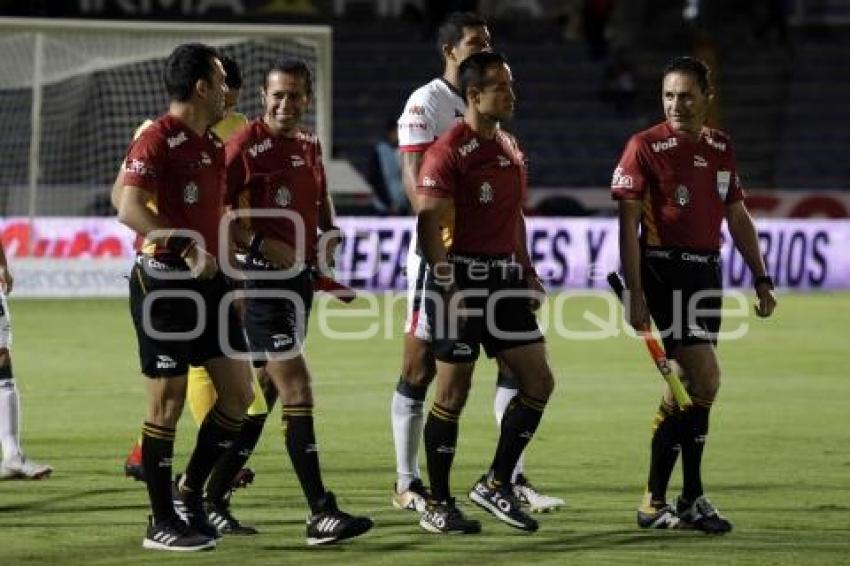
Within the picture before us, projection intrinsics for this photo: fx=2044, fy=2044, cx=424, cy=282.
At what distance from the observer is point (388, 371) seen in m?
17.1

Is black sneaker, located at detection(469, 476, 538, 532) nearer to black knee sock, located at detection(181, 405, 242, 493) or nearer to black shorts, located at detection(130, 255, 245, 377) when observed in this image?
black knee sock, located at detection(181, 405, 242, 493)

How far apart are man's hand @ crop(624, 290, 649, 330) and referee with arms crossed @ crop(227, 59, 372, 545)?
4.78ft

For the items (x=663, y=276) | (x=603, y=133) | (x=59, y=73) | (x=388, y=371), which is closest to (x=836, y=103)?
(x=603, y=133)

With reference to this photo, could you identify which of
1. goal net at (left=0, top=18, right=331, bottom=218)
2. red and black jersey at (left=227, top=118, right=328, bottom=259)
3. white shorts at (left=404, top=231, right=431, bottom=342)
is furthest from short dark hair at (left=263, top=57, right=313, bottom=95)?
goal net at (left=0, top=18, right=331, bottom=218)

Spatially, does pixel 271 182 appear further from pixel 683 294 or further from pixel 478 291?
pixel 683 294

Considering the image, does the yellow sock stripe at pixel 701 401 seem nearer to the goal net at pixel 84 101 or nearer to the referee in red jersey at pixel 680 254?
the referee in red jersey at pixel 680 254

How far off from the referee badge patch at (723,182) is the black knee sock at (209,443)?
8.24 feet

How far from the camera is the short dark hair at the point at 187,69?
8.61 metres

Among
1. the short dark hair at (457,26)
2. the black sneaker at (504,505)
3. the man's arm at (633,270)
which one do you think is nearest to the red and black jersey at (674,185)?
the man's arm at (633,270)

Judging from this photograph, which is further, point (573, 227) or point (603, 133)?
point (603, 133)

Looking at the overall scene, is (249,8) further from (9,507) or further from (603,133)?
(9,507)

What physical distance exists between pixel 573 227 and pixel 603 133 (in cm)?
962

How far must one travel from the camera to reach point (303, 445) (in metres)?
9.04

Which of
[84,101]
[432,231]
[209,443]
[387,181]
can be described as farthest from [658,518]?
[84,101]
